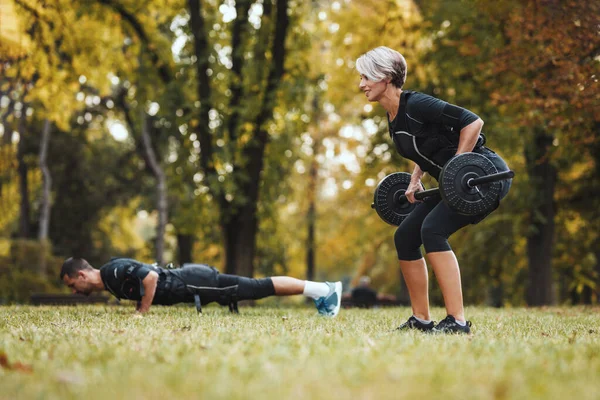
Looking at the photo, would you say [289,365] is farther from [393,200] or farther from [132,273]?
[132,273]

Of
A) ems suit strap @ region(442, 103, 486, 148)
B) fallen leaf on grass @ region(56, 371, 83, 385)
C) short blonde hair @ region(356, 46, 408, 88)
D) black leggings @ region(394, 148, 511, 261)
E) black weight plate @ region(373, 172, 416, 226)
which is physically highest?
short blonde hair @ region(356, 46, 408, 88)

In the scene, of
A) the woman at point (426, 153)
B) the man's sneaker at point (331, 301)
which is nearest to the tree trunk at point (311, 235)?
the man's sneaker at point (331, 301)

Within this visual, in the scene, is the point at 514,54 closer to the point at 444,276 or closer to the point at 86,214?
the point at 444,276

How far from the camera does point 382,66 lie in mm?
5348

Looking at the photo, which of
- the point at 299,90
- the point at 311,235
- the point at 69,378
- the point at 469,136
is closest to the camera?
the point at 69,378

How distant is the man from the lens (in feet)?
24.6

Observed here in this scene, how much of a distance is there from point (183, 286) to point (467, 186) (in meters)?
4.02

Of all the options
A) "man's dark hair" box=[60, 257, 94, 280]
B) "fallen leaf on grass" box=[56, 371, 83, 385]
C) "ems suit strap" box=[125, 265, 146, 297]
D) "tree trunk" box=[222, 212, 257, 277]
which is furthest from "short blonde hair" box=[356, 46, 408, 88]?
"tree trunk" box=[222, 212, 257, 277]

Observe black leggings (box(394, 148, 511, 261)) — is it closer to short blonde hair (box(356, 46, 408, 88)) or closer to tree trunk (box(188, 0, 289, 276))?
short blonde hair (box(356, 46, 408, 88))

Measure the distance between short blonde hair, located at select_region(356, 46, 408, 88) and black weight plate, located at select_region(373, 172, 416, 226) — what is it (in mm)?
1057

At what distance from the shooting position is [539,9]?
1123 centimetres

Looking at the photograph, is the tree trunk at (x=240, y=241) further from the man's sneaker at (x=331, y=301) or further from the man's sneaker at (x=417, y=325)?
the man's sneaker at (x=417, y=325)

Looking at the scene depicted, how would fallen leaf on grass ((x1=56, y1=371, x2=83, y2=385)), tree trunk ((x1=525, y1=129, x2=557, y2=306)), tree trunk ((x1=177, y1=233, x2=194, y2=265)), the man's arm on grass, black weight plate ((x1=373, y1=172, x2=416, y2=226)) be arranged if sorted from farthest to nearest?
tree trunk ((x1=177, y1=233, x2=194, y2=265)) → tree trunk ((x1=525, y1=129, x2=557, y2=306)) → the man's arm on grass → black weight plate ((x1=373, y1=172, x2=416, y2=226)) → fallen leaf on grass ((x1=56, y1=371, x2=83, y2=385))

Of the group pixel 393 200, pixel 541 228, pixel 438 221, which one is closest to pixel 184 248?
pixel 541 228
